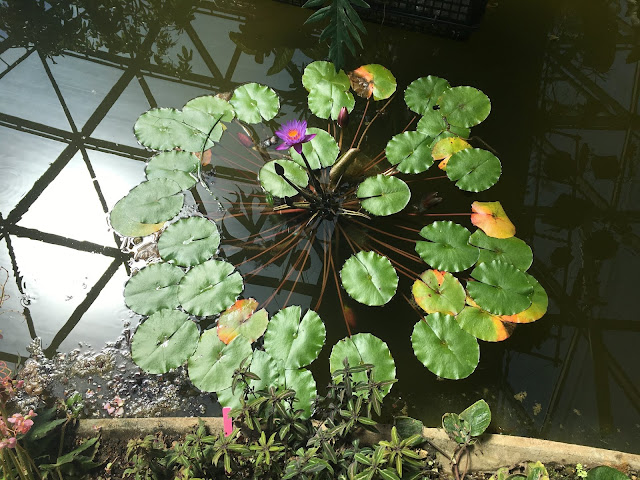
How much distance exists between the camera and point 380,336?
6.68 ft

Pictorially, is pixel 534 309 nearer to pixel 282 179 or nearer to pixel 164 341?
pixel 282 179

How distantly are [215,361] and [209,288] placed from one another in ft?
1.10

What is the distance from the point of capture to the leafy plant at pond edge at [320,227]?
188 cm

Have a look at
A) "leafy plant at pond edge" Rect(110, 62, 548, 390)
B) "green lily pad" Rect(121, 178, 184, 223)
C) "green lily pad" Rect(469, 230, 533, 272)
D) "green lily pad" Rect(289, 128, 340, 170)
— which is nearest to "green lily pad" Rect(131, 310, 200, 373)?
"leafy plant at pond edge" Rect(110, 62, 548, 390)

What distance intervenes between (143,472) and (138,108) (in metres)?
2.03

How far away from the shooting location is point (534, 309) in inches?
77.3

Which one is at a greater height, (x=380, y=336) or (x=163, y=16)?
(x=163, y=16)

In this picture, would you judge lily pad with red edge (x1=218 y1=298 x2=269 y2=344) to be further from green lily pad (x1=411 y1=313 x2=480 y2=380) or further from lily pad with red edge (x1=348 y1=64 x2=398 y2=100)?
lily pad with red edge (x1=348 y1=64 x2=398 y2=100)

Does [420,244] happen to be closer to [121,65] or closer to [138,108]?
[138,108]

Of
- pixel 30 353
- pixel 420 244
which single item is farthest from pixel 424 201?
pixel 30 353

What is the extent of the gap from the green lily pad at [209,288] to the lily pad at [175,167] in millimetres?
515

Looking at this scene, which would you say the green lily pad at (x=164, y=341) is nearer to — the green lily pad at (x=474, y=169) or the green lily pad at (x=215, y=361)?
the green lily pad at (x=215, y=361)

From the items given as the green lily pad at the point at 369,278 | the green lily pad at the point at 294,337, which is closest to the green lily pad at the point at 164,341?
the green lily pad at the point at 294,337

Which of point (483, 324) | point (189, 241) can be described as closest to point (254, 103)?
point (189, 241)
